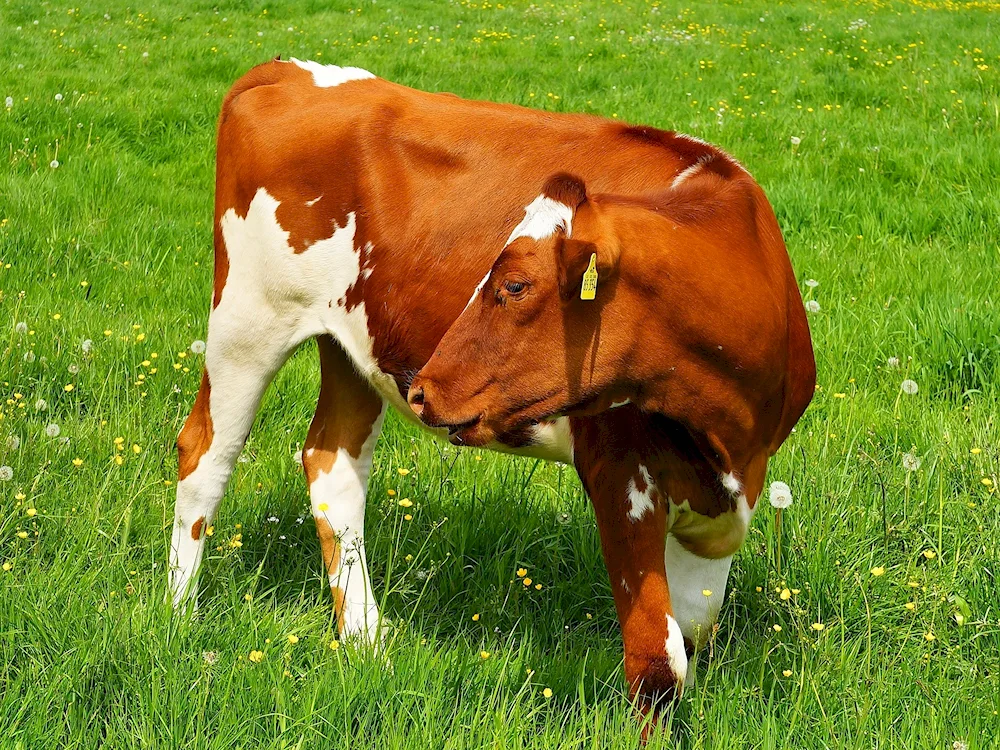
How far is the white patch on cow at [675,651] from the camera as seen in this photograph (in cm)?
297

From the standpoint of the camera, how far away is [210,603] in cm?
347

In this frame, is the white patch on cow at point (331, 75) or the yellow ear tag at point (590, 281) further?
the white patch on cow at point (331, 75)

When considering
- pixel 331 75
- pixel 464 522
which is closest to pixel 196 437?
pixel 464 522

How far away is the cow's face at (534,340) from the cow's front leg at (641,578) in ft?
A: 1.04

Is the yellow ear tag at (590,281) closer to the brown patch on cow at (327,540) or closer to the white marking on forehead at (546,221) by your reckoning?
the white marking on forehead at (546,221)

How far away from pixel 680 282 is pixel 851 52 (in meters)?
10.4

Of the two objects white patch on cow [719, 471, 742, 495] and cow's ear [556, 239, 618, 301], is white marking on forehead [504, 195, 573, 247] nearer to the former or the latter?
cow's ear [556, 239, 618, 301]

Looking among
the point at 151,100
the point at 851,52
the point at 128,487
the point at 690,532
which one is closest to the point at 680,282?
→ the point at 690,532

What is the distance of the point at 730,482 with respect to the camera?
118 inches

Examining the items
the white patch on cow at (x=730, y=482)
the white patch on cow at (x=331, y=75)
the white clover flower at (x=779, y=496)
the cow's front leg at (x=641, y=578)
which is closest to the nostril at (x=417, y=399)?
the cow's front leg at (x=641, y=578)

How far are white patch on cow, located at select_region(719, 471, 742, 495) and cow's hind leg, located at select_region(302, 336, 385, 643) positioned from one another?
1.29 m

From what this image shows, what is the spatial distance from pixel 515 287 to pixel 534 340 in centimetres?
13

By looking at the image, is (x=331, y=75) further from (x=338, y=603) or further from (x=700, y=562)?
(x=700, y=562)

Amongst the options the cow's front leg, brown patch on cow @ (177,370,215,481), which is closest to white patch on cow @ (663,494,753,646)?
the cow's front leg
